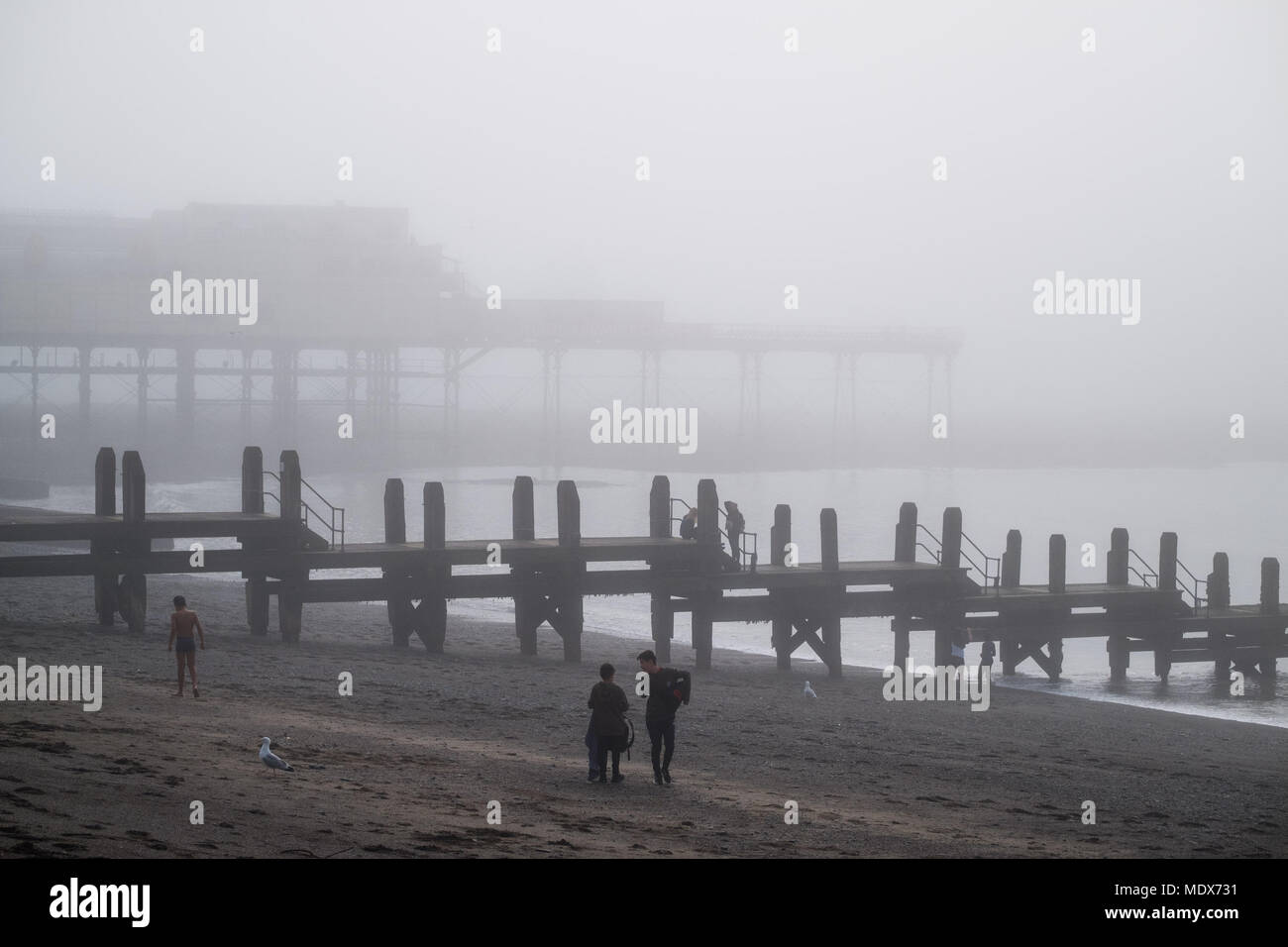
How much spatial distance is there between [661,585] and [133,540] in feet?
25.4

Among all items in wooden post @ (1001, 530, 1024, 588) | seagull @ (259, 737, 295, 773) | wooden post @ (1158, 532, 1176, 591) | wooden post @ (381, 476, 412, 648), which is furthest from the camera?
wooden post @ (1001, 530, 1024, 588)

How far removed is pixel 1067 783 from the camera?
13.6 metres

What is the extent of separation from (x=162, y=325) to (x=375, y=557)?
222ft

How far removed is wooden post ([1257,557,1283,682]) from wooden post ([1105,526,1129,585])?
2.38 m

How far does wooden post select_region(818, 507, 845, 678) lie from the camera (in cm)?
2142

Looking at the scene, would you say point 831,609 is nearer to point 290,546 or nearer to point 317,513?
point 290,546

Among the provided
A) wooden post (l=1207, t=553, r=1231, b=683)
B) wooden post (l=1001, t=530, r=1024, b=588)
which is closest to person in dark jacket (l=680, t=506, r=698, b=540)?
wooden post (l=1001, t=530, r=1024, b=588)

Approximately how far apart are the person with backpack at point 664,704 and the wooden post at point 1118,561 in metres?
15.1

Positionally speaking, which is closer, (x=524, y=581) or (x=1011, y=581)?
(x=524, y=581)

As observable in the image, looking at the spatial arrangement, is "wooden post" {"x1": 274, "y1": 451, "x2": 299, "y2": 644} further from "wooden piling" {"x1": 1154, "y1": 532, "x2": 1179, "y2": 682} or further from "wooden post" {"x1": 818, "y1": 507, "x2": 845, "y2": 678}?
"wooden piling" {"x1": 1154, "y1": 532, "x2": 1179, "y2": 682}

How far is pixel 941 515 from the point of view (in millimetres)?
80875

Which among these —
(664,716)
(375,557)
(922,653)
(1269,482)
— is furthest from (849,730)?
(1269,482)

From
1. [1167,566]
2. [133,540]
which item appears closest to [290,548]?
[133,540]
